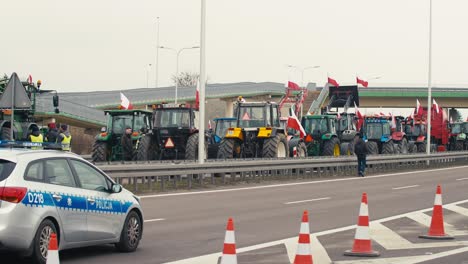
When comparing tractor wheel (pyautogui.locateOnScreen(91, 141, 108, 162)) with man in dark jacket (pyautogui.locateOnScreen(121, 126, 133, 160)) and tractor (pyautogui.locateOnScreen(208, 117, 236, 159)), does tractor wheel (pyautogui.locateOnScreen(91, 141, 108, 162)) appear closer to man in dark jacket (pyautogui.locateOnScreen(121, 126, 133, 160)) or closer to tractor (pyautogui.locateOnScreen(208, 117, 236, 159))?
man in dark jacket (pyautogui.locateOnScreen(121, 126, 133, 160))

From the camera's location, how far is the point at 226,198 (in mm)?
24188

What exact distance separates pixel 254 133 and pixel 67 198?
2409cm

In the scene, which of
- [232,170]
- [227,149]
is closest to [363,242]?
[232,170]

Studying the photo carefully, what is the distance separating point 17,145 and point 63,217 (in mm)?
1218

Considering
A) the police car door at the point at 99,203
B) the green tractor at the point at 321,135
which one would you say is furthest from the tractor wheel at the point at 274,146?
the police car door at the point at 99,203

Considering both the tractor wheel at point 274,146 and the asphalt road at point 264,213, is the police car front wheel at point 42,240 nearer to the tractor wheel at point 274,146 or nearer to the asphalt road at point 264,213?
the asphalt road at point 264,213

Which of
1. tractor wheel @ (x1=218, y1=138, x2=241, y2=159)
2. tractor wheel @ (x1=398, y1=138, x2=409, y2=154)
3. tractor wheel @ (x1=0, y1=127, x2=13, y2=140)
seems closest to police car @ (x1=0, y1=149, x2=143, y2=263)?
tractor wheel @ (x1=0, y1=127, x2=13, y2=140)

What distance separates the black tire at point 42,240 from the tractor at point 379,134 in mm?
39445

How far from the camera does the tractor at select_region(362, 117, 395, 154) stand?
49312 mm

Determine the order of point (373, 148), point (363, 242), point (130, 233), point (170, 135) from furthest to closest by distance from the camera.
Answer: point (373, 148), point (170, 135), point (130, 233), point (363, 242)

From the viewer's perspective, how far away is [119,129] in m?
34.7

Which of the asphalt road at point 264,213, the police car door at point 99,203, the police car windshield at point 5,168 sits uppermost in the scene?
the police car windshield at point 5,168

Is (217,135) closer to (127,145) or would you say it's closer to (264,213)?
(127,145)

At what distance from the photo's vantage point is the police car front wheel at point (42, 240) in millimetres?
10531
